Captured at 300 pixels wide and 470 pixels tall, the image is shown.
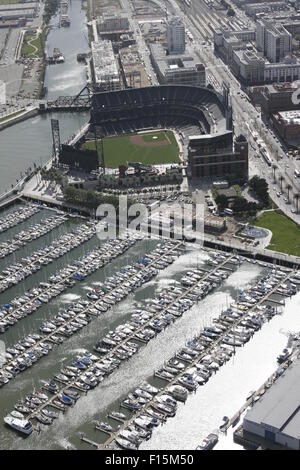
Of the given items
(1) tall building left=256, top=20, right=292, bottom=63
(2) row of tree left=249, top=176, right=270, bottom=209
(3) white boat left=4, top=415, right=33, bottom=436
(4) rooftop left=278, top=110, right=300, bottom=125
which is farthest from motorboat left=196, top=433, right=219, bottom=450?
(1) tall building left=256, top=20, right=292, bottom=63

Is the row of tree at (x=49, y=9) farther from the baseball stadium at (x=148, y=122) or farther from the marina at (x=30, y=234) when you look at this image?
the marina at (x=30, y=234)

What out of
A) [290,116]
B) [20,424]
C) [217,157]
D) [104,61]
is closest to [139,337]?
[20,424]

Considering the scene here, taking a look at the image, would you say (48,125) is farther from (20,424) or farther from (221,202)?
(20,424)

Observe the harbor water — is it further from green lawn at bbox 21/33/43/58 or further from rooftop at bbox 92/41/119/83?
green lawn at bbox 21/33/43/58

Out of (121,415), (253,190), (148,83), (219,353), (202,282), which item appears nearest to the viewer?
(121,415)

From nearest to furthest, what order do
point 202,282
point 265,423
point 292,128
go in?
point 265,423, point 202,282, point 292,128

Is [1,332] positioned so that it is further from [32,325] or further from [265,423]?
[265,423]

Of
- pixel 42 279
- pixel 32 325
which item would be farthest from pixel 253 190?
pixel 32 325
